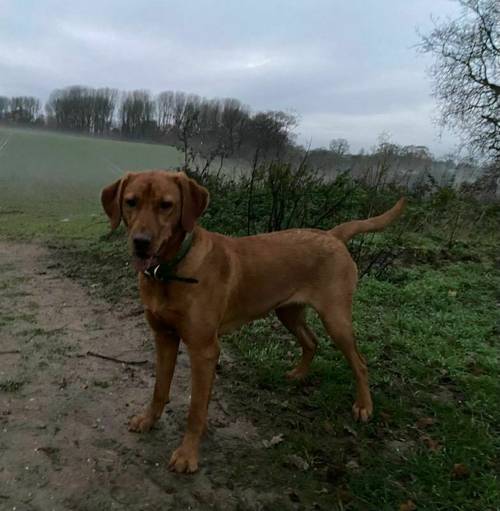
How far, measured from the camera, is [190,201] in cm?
309

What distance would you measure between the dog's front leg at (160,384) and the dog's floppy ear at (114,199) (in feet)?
2.78

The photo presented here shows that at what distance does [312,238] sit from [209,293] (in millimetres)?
1165

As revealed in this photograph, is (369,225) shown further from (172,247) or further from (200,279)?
(172,247)

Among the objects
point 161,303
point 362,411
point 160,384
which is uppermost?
point 161,303

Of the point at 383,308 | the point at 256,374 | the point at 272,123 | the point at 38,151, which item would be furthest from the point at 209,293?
the point at 38,151

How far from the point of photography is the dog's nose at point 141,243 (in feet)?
9.12

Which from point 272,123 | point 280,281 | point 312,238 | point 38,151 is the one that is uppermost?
point 272,123

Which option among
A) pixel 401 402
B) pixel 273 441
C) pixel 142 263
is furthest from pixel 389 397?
pixel 142 263

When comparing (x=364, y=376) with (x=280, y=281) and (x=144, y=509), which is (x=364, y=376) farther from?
(x=144, y=509)

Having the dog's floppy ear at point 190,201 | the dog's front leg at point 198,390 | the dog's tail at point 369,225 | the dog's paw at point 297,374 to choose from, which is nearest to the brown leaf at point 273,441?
the dog's front leg at point 198,390

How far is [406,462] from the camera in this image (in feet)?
10.8

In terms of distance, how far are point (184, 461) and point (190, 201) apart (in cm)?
156

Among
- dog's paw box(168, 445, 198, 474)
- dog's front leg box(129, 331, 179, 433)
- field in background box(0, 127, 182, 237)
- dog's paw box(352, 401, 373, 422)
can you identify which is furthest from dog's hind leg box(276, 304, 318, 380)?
field in background box(0, 127, 182, 237)

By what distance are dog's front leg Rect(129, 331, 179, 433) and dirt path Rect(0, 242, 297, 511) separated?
0.29 feet
